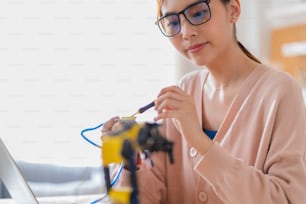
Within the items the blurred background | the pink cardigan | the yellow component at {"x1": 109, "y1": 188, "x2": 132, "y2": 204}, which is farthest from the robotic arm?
the blurred background

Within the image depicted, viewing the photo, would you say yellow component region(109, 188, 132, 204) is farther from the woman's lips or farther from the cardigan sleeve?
the woman's lips

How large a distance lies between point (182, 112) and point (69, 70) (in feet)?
2.05

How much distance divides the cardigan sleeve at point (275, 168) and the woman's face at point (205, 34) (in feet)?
0.40

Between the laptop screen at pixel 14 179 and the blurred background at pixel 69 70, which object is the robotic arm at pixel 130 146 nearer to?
the laptop screen at pixel 14 179

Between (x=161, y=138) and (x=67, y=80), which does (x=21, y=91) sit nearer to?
(x=67, y=80)

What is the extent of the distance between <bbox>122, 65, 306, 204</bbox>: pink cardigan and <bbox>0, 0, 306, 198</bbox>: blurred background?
0.30m

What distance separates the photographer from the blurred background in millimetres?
1119

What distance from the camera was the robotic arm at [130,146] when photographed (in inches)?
13.7

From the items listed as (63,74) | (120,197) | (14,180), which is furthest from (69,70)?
(120,197)

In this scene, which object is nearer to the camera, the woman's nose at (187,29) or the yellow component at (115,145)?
the yellow component at (115,145)

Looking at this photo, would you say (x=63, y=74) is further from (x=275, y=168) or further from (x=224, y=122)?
(x=275, y=168)

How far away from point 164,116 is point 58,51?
630mm

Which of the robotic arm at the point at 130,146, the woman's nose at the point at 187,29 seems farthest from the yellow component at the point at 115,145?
the woman's nose at the point at 187,29

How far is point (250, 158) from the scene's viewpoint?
699 millimetres
